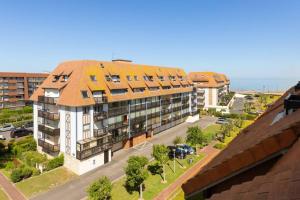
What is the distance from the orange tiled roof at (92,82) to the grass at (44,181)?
10694 millimetres

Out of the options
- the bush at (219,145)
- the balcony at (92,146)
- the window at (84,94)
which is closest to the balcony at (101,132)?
the balcony at (92,146)

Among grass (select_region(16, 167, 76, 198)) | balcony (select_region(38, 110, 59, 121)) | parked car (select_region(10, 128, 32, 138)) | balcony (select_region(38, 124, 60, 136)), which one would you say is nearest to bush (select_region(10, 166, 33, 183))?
grass (select_region(16, 167, 76, 198))

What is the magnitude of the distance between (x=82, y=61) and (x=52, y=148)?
16.3 metres

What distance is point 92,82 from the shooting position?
39.4m

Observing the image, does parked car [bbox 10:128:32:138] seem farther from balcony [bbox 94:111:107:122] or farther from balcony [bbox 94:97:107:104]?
balcony [bbox 94:97:107:104]

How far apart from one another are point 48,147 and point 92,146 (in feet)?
30.1

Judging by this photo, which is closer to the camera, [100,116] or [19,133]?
[100,116]

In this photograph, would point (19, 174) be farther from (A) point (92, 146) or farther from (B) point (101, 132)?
(B) point (101, 132)

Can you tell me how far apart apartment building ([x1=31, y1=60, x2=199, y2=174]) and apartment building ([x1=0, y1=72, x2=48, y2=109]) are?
160 ft

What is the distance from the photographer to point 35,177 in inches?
1284

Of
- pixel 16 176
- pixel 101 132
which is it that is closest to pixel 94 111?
pixel 101 132

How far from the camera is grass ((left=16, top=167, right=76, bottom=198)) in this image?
29422 millimetres

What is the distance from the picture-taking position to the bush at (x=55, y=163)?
35438mm

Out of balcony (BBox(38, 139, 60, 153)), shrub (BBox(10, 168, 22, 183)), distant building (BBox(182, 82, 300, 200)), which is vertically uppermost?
distant building (BBox(182, 82, 300, 200))
